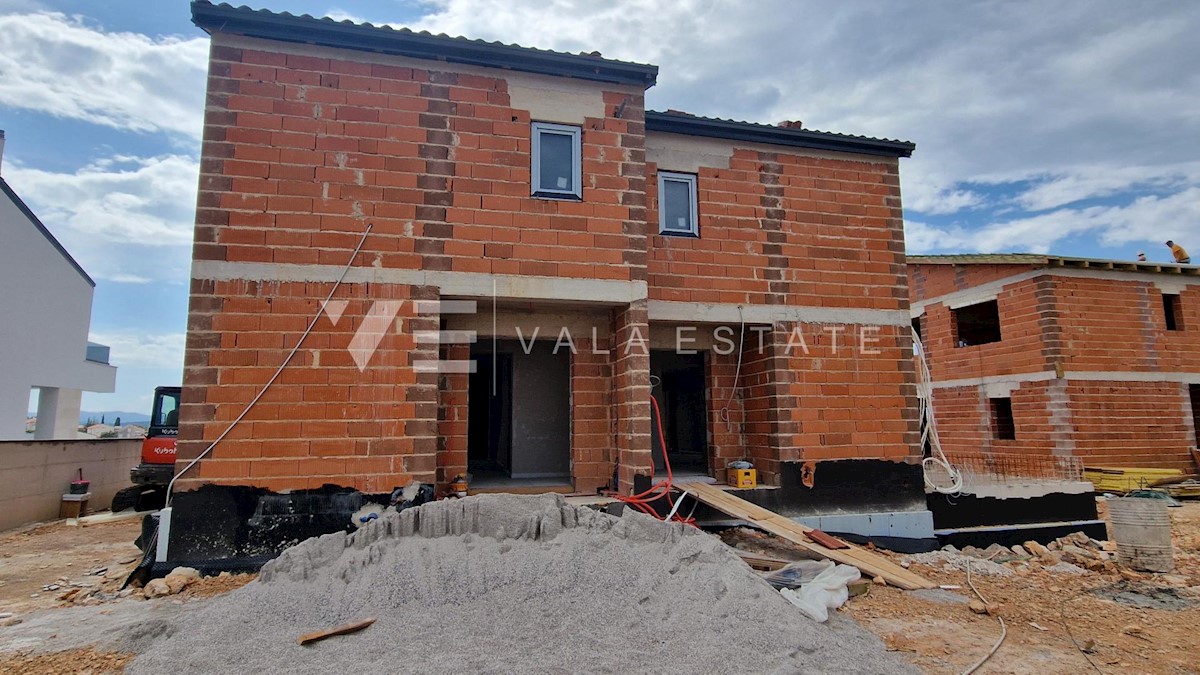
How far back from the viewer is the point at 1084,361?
12492 mm

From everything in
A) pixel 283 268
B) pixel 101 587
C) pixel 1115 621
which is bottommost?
pixel 1115 621

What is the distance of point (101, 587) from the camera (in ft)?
16.7

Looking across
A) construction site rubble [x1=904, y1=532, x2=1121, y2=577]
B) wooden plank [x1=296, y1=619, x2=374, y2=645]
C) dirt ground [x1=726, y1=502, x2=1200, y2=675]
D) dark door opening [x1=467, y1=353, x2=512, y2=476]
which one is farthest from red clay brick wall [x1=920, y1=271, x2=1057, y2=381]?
wooden plank [x1=296, y1=619, x2=374, y2=645]

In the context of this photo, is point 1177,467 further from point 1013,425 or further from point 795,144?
point 795,144

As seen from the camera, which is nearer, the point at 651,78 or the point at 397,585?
the point at 397,585

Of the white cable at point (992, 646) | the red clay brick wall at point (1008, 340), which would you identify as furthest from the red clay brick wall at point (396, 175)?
the red clay brick wall at point (1008, 340)

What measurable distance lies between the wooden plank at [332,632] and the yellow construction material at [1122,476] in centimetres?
1319

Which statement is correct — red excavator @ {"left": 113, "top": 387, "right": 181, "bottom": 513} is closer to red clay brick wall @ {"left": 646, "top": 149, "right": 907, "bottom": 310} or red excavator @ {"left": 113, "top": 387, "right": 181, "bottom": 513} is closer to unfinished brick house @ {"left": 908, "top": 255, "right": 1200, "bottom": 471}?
red clay brick wall @ {"left": 646, "top": 149, "right": 907, "bottom": 310}

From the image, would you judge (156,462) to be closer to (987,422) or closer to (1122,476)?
(987,422)

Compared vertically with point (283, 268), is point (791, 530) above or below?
below

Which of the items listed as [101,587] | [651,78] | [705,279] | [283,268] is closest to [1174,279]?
[705,279]

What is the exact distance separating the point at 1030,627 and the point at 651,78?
616cm

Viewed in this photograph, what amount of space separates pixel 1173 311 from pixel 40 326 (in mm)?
29205

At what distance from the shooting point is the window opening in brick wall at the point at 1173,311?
1373cm
